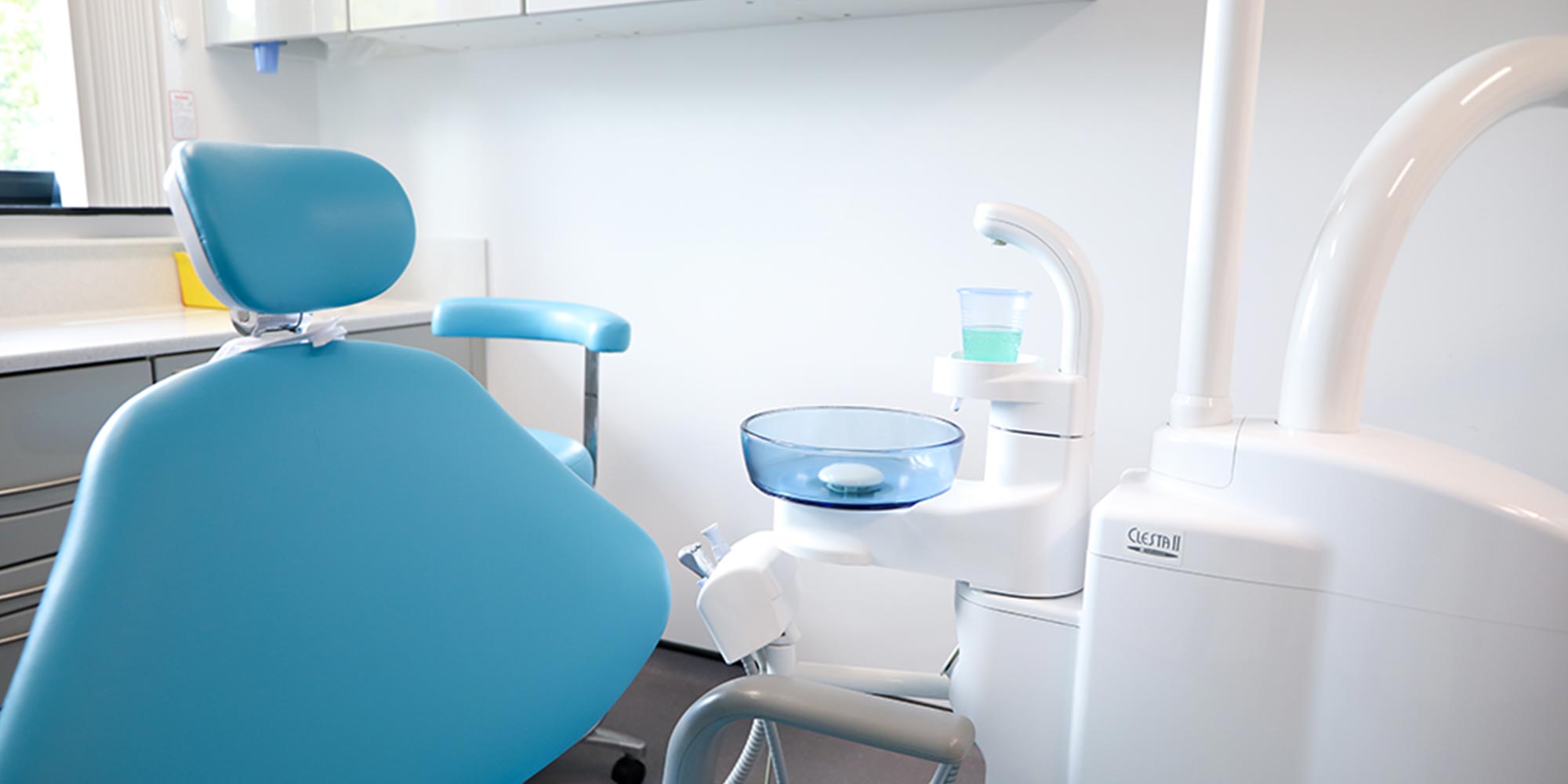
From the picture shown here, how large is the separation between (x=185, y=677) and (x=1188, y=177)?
1721 millimetres

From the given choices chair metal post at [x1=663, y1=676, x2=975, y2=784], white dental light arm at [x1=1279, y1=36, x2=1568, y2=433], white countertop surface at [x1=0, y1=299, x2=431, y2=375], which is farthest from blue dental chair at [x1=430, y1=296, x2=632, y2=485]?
white dental light arm at [x1=1279, y1=36, x2=1568, y2=433]

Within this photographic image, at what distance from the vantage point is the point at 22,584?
1650 mm

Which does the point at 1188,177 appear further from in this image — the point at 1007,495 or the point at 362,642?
the point at 362,642

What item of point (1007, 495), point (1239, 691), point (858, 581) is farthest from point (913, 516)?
point (858, 581)

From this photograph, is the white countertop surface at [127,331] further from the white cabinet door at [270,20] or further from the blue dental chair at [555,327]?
the white cabinet door at [270,20]

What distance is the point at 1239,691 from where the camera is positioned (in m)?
0.99

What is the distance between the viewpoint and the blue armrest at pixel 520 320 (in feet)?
5.46

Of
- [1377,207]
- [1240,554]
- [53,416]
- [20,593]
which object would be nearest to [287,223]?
[1240,554]

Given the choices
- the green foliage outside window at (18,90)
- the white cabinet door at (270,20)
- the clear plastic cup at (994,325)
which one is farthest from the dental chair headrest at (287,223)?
the green foliage outside window at (18,90)

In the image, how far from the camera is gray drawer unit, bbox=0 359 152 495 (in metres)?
1.60

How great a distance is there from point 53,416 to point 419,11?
3.74 feet

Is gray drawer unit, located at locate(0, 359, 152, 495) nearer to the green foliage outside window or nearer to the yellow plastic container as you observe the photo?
the yellow plastic container

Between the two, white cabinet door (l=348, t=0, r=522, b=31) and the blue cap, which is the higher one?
white cabinet door (l=348, t=0, r=522, b=31)

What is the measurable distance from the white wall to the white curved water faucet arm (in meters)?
0.71
